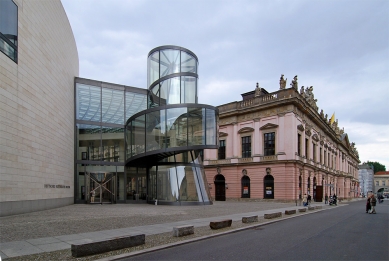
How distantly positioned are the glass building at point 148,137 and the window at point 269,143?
1872cm

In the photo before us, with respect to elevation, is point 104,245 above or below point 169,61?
below

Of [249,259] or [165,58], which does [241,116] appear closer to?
[165,58]

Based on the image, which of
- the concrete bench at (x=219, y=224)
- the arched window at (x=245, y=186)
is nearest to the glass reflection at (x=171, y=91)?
the concrete bench at (x=219, y=224)

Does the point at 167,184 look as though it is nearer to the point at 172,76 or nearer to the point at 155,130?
the point at 155,130

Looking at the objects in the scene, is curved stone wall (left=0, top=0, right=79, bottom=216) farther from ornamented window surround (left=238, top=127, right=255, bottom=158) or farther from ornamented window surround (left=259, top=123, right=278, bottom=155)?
ornamented window surround (left=259, top=123, right=278, bottom=155)

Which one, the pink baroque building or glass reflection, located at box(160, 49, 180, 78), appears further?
the pink baroque building

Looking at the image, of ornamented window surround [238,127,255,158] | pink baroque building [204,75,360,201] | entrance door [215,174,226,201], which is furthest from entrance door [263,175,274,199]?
entrance door [215,174,226,201]

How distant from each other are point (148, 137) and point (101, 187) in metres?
7.35

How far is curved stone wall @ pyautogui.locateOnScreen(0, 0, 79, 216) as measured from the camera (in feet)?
50.9

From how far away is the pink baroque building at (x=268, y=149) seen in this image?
141 feet

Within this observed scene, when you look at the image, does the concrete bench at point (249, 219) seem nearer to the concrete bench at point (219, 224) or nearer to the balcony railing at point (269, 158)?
the concrete bench at point (219, 224)

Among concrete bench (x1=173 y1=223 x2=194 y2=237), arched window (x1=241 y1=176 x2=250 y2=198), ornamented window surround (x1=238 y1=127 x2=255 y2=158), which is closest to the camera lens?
concrete bench (x1=173 y1=223 x2=194 y2=237)

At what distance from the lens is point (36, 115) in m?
18.9

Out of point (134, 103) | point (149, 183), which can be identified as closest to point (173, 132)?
point (149, 183)
